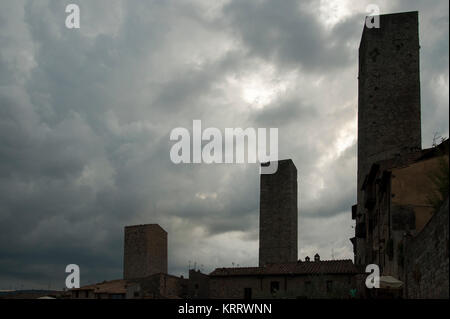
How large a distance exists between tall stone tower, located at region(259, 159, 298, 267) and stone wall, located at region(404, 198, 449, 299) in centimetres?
2450

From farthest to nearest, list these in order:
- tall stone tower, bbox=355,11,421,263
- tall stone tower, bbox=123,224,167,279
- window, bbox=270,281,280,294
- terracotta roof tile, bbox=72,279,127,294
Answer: tall stone tower, bbox=123,224,167,279 < terracotta roof tile, bbox=72,279,127,294 < window, bbox=270,281,280,294 < tall stone tower, bbox=355,11,421,263

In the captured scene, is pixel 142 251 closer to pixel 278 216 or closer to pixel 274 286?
pixel 278 216

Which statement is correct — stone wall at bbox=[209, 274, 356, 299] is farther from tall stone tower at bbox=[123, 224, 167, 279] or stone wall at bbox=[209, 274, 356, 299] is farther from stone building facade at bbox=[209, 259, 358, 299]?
tall stone tower at bbox=[123, 224, 167, 279]

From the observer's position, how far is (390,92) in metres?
32.8

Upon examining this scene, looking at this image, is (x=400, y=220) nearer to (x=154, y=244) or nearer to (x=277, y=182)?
(x=277, y=182)

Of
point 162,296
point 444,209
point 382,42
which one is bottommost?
point 162,296

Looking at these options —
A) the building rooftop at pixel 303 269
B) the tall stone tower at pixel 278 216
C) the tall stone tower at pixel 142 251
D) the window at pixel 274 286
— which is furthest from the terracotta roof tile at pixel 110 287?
the window at pixel 274 286

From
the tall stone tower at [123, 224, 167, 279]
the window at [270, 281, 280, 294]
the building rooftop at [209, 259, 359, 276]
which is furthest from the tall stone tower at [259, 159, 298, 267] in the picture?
the tall stone tower at [123, 224, 167, 279]

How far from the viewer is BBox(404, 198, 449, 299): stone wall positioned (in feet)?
39.8

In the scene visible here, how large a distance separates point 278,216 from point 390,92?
1367 centimetres

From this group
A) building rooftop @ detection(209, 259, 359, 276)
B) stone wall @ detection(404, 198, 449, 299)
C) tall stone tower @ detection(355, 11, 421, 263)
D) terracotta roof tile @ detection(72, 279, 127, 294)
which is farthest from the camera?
terracotta roof tile @ detection(72, 279, 127, 294)

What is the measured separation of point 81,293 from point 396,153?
1025 inches
